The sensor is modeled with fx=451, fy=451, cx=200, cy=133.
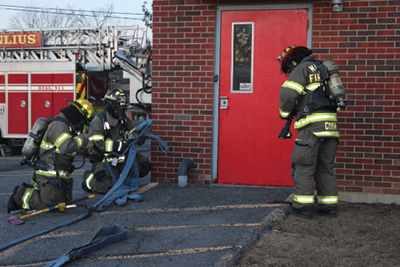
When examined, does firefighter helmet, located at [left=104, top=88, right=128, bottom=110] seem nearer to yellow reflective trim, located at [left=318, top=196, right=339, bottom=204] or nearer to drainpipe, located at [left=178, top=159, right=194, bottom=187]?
drainpipe, located at [left=178, top=159, right=194, bottom=187]

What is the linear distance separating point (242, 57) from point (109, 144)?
2.27 m

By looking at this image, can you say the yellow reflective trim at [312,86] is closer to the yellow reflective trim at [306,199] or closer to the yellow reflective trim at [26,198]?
the yellow reflective trim at [306,199]

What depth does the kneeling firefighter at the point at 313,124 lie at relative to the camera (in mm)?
4664

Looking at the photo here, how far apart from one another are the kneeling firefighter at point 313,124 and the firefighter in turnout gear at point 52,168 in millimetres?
2615

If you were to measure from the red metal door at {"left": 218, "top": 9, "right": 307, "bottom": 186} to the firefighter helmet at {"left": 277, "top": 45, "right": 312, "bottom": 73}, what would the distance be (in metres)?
1.24

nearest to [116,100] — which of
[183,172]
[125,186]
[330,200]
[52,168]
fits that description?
[125,186]

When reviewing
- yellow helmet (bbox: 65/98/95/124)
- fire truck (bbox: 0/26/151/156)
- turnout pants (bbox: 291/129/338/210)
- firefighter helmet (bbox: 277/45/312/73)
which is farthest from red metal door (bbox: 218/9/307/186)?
fire truck (bbox: 0/26/151/156)

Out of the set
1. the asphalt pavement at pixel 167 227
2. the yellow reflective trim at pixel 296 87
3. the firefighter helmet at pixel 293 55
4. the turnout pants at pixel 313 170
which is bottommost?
the asphalt pavement at pixel 167 227

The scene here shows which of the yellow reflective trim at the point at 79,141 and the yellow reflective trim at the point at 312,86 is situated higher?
the yellow reflective trim at the point at 312,86

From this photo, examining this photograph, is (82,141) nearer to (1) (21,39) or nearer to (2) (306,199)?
(2) (306,199)

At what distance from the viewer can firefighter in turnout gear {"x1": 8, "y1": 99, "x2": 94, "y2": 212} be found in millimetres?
5457

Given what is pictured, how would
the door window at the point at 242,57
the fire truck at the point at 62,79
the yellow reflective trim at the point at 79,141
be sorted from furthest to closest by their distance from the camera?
the fire truck at the point at 62,79 < the door window at the point at 242,57 < the yellow reflective trim at the point at 79,141

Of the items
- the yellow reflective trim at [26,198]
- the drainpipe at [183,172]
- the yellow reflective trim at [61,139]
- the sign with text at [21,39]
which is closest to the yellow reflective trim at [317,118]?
the drainpipe at [183,172]

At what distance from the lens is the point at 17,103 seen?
13742mm
